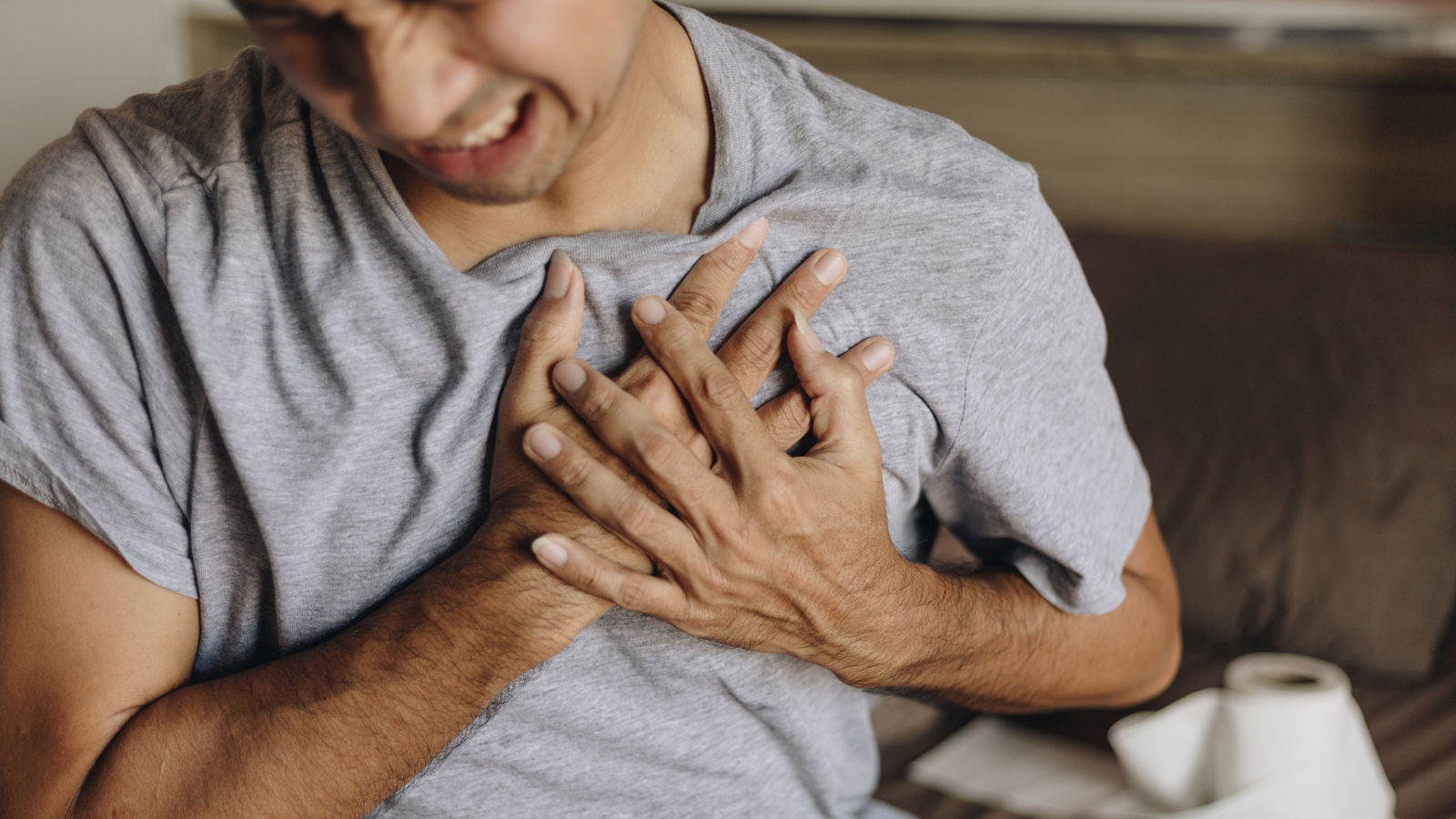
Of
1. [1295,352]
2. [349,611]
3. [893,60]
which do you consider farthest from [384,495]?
[893,60]

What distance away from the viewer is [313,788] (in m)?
0.80

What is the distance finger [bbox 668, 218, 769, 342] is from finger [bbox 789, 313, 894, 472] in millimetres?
58

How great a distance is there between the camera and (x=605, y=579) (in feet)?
2.52

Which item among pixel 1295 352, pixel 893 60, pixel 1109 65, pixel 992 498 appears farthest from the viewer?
pixel 893 60

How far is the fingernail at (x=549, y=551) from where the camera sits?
754 mm

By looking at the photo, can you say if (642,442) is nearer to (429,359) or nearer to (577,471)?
(577,471)

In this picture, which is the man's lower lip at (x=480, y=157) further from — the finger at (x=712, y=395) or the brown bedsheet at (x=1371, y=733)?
the brown bedsheet at (x=1371, y=733)

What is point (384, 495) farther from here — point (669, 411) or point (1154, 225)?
point (1154, 225)

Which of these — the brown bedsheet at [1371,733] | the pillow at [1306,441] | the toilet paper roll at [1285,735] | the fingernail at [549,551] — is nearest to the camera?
the fingernail at [549,551]

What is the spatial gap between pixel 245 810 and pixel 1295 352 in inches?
55.3

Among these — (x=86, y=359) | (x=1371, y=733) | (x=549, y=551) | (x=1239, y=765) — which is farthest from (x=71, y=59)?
(x=1371, y=733)

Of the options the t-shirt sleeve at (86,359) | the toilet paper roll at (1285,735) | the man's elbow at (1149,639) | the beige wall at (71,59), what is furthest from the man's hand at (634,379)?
the beige wall at (71,59)

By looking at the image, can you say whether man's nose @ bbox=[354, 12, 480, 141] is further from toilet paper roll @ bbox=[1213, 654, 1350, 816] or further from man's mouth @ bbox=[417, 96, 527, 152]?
toilet paper roll @ bbox=[1213, 654, 1350, 816]

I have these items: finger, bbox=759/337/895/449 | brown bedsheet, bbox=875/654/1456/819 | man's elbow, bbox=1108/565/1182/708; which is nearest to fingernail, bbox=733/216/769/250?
finger, bbox=759/337/895/449
